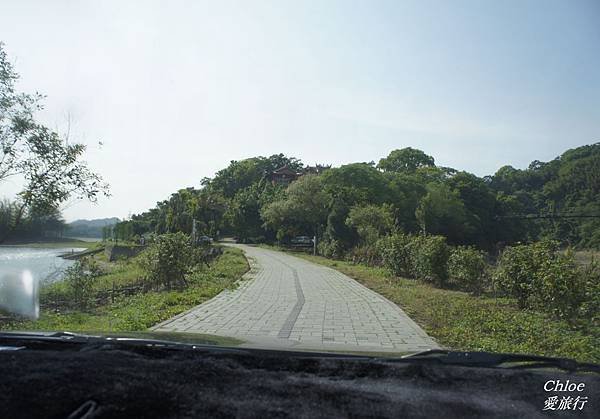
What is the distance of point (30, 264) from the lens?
88.7ft

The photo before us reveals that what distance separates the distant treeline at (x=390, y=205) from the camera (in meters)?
41.0

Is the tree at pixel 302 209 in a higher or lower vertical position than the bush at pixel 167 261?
higher

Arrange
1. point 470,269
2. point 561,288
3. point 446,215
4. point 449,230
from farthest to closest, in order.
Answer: point 449,230, point 446,215, point 470,269, point 561,288

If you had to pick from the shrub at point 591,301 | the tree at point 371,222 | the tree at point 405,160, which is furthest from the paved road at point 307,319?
the tree at point 405,160

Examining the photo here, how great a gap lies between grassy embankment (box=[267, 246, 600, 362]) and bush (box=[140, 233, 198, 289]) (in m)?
7.11

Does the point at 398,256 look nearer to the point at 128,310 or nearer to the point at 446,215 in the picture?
the point at 128,310

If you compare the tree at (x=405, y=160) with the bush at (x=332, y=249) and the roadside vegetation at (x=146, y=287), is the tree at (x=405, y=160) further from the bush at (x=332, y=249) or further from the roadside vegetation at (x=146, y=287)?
the roadside vegetation at (x=146, y=287)

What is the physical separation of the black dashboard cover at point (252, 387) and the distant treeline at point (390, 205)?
83.3 feet

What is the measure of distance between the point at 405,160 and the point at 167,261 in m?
66.1

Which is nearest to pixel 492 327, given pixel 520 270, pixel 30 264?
pixel 520 270

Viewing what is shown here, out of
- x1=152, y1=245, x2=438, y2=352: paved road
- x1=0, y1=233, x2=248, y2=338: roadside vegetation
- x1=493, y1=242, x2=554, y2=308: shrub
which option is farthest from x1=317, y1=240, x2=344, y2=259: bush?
x1=493, y1=242, x2=554, y2=308: shrub

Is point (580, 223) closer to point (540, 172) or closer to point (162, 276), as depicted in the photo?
point (540, 172)

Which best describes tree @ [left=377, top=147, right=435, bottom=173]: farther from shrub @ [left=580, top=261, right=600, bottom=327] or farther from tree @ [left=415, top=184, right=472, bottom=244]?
shrub @ [left=580, top=261, right=600, bottom=327]

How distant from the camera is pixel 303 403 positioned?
7.18 ft
